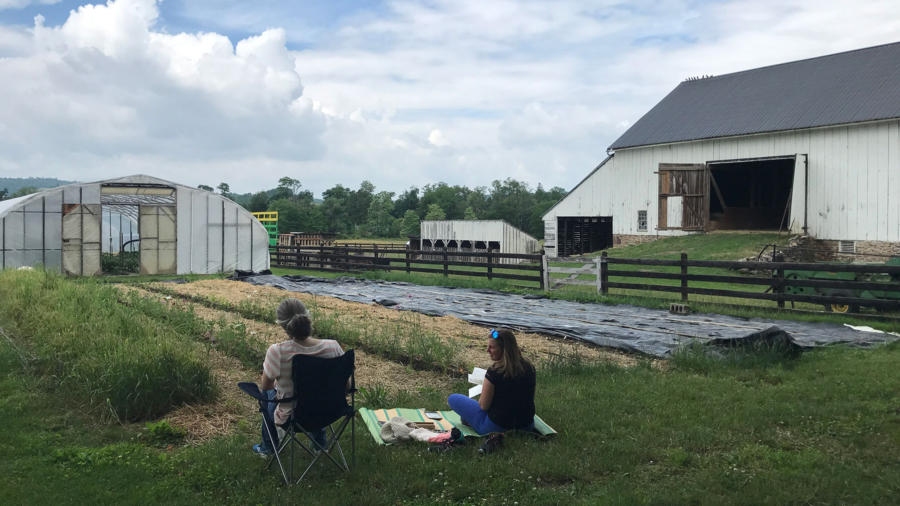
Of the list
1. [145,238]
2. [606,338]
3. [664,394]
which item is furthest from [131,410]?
[145,238]

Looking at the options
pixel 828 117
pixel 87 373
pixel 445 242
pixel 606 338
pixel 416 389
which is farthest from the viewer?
pixel 445 242

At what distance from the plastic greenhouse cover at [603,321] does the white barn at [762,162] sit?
1219 cm

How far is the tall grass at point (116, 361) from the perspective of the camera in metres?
6.00

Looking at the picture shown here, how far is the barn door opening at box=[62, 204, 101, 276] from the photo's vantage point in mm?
22609

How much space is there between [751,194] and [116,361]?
28676 millimetres

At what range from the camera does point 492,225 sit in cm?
3838

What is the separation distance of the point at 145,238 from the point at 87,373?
1965 centimetres

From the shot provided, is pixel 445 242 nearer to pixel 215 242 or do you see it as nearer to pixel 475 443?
pixel 215 242

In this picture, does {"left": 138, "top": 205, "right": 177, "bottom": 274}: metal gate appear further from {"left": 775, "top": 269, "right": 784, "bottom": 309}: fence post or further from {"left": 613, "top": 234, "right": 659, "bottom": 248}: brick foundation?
{"left": 775, "top": 269, "right": 784, "bottom": 309}: fence post

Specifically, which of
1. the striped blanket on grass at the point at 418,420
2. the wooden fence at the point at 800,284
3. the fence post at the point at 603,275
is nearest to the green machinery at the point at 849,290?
the wooden fence at the point at 800,284

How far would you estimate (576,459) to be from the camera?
482cm

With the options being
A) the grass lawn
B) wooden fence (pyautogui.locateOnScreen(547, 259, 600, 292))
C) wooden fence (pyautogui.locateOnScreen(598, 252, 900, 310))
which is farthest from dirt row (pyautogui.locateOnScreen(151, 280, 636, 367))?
wooden fence (pyautogui.locateOnScreen(547, 259, 600, 292))

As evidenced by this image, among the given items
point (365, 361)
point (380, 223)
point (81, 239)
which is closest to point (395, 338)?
point (365, 361)

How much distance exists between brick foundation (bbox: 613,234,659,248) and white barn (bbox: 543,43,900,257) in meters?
0.05
